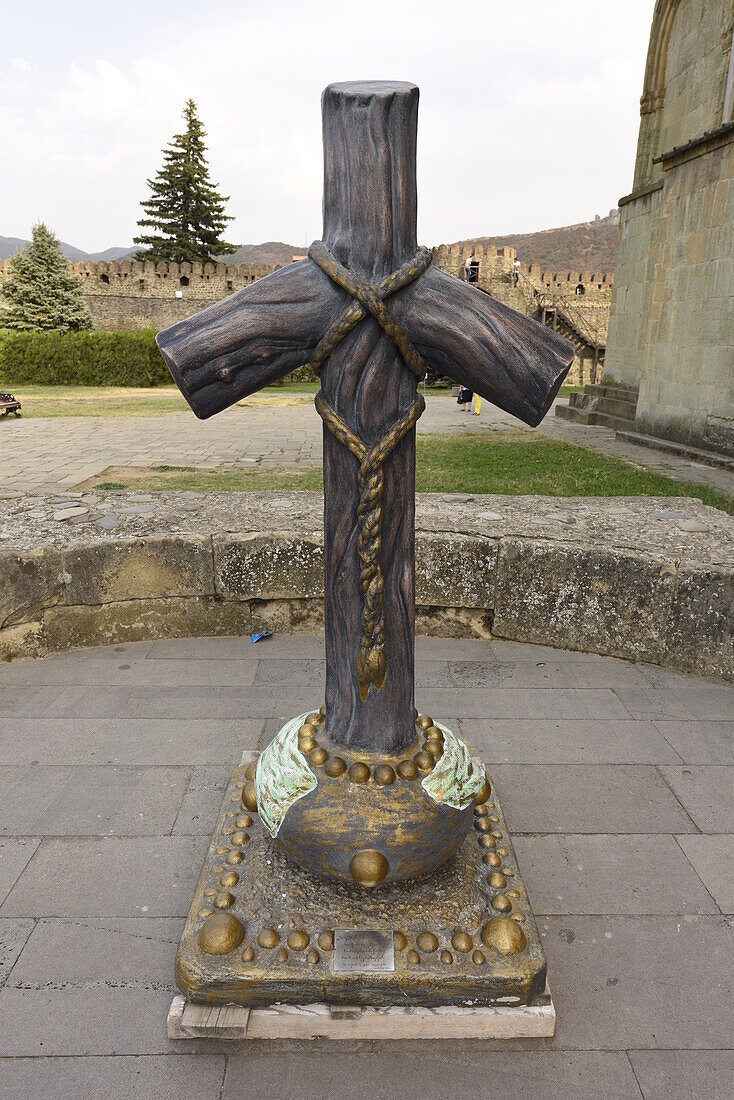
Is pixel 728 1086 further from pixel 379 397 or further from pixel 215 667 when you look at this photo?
pixel 215 667

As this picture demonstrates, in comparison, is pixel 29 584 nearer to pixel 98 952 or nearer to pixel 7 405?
pixel 98 952

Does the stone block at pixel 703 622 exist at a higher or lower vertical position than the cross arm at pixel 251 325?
lower

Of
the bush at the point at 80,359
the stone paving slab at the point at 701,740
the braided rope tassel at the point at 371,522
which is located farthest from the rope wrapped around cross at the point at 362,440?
the bush at the point at 80,359

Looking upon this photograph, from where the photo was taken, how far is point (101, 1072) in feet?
5.23

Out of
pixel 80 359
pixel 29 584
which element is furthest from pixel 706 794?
pixel 80 359

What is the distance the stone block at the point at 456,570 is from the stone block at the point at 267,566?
0.56 metres

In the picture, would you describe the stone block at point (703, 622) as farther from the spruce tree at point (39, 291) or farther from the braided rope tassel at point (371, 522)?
the spruce tree at point (39, 291)

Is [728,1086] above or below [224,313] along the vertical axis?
below

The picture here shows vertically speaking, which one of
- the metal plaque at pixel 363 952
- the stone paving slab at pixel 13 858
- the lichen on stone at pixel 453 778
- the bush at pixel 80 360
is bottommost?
the stone paving slab at pixel 13 858

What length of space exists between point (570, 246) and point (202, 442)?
77193 mm

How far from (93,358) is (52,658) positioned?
68.1ft

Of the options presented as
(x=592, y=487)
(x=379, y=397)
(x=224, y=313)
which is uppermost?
(x=224, y=313)

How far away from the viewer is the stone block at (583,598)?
11.9 feet

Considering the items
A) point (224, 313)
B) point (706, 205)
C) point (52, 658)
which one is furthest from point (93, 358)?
point (224, 313)
